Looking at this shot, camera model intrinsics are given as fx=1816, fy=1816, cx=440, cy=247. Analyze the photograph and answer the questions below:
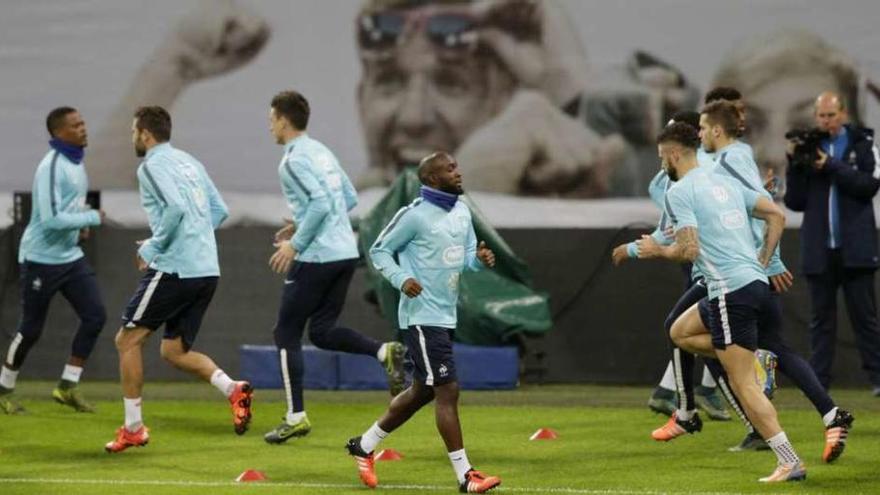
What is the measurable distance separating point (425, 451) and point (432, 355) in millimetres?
1815

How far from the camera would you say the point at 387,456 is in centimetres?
1037

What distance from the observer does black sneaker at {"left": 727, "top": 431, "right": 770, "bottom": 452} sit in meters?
10.4

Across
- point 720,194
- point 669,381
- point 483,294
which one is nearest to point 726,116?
point 720,194

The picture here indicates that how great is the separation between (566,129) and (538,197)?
0.64m

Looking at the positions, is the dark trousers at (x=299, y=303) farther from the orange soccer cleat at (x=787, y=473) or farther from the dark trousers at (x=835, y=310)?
the dark trousers at (x=835, y=310)

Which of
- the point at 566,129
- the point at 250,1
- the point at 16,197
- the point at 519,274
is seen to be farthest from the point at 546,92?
the point at 16,197

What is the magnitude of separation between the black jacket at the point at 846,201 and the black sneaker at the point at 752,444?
125 inches

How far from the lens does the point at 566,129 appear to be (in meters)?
15.9

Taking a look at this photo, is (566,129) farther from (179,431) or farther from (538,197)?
(179,431)

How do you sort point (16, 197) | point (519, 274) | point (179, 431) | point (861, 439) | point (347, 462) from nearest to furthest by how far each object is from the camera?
point (347, 462), point (861, 439), point (179, 431), point (519, 274), point (16, 197)

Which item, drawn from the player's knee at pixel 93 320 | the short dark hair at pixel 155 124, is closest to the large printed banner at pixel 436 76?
the player's knee at pixel 93 320

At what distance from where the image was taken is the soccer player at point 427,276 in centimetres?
902

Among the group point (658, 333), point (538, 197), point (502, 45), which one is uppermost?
point (502, 45)

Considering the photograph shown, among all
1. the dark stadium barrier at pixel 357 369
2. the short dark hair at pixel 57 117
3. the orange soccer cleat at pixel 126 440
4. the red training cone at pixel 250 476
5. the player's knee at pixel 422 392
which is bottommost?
the dark stadium barrier at pixel 357 369
